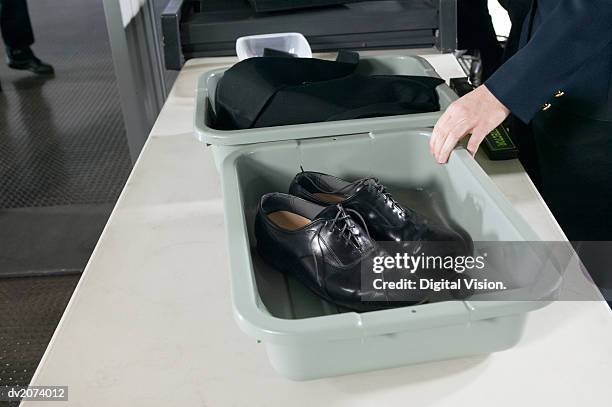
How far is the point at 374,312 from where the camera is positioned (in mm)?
555

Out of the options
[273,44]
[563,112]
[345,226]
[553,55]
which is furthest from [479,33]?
[345,226]

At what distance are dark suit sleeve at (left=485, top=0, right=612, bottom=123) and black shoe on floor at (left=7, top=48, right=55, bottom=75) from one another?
308 cm

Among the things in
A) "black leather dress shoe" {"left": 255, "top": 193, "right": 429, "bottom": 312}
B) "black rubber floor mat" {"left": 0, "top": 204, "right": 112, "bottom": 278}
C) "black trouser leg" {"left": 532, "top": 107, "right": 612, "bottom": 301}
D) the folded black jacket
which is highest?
the folded black jacket

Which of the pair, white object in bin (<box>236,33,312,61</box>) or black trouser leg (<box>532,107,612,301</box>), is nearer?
black trouser leg (<box>532,107,612,301</box>)

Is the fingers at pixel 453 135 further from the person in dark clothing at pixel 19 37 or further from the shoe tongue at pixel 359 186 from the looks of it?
the person in dark clothing at pixel 19 37

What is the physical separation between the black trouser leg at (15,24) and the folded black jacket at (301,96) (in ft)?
9.12

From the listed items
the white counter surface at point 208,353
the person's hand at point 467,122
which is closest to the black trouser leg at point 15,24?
the white counter surface at point 208,353

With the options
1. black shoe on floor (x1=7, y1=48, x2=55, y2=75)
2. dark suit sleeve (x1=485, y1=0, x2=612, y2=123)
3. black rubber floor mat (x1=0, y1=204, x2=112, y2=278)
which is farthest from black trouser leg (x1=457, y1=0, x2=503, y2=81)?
black shoe on floor (x1=7, y1=48, x2=55, y2=75)

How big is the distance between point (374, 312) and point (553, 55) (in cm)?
51

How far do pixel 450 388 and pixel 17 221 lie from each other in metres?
1.99

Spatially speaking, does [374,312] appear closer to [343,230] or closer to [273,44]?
[343,230]

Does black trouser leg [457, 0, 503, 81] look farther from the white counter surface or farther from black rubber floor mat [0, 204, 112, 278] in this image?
black rubber floor mat [0, 204, 112, 278]

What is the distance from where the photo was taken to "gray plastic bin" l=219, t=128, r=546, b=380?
21.8 inches

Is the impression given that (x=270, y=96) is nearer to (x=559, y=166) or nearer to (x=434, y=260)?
(x=434, y=260)
